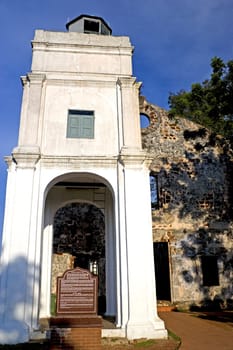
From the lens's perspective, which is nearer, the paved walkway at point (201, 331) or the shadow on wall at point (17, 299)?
the shadow on wall at point (17, 299)

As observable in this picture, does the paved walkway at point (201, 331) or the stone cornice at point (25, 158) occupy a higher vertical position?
the stone cornice at point (25, 158)

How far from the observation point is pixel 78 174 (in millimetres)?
8961

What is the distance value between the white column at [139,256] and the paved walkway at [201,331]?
853 millimetres

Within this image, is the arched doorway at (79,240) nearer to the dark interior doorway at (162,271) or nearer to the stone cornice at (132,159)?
the dark interior doorway at (162,271)

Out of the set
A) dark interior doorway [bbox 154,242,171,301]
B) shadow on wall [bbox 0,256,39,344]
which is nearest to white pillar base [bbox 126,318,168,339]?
shadow on wall [bbox 0,256,39,344]

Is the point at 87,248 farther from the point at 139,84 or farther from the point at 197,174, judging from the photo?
the point at 139,84

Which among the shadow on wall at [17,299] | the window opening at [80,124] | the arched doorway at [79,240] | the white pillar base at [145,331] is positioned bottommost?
the white pillar base at [145,331]

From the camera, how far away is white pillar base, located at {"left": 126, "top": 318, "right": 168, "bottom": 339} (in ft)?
23.5

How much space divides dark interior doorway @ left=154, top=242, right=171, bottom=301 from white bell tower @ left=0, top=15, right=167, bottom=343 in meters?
5.93

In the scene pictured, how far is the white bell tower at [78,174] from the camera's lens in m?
7.46

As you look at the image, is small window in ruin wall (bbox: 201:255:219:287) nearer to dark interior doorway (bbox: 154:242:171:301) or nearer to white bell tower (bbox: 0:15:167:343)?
dark interior doorway (bbox: 154:242:171:301)

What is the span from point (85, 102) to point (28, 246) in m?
4.59

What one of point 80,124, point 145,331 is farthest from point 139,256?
point 80,124

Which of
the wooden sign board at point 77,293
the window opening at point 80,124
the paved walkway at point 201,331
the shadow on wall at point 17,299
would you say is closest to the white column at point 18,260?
the shadow on wall at point 17,299
